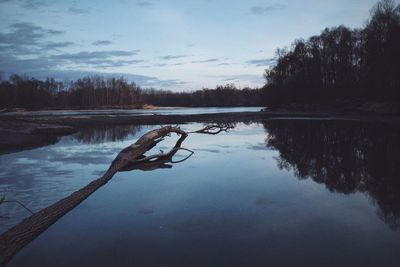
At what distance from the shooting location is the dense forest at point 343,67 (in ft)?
149

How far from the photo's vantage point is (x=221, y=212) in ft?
24.8

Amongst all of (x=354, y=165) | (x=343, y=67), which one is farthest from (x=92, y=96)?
(x=354, y=165)

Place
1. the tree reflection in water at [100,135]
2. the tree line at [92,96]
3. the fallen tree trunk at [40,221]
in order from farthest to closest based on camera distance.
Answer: the tree line at [92,96] → the tree reflection in water at [100,135] → the fallen tree trunk at [40,221]

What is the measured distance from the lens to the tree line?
112 metres

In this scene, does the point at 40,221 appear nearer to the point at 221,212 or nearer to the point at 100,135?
the point at 221,212

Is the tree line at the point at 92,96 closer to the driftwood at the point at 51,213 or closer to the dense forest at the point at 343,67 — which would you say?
the dense forest at the point at 343,67

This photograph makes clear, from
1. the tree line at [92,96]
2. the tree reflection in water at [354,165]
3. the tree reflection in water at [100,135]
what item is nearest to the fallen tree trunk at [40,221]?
the tree reflection in water at [354,165]

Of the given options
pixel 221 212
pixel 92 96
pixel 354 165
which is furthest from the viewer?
pixel 92 96

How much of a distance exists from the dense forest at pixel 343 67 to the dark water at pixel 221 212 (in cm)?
3711

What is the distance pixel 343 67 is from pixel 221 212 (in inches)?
2664

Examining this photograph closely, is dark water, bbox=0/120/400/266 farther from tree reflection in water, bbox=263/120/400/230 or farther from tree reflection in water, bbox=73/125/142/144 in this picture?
tree reflection in water, bbox=73/125/142/144

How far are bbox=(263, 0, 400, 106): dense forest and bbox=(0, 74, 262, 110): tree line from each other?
37.9 metres

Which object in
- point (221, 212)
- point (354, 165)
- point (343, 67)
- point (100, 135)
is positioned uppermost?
point (343, 67)

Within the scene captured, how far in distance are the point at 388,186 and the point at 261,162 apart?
17.0ft
